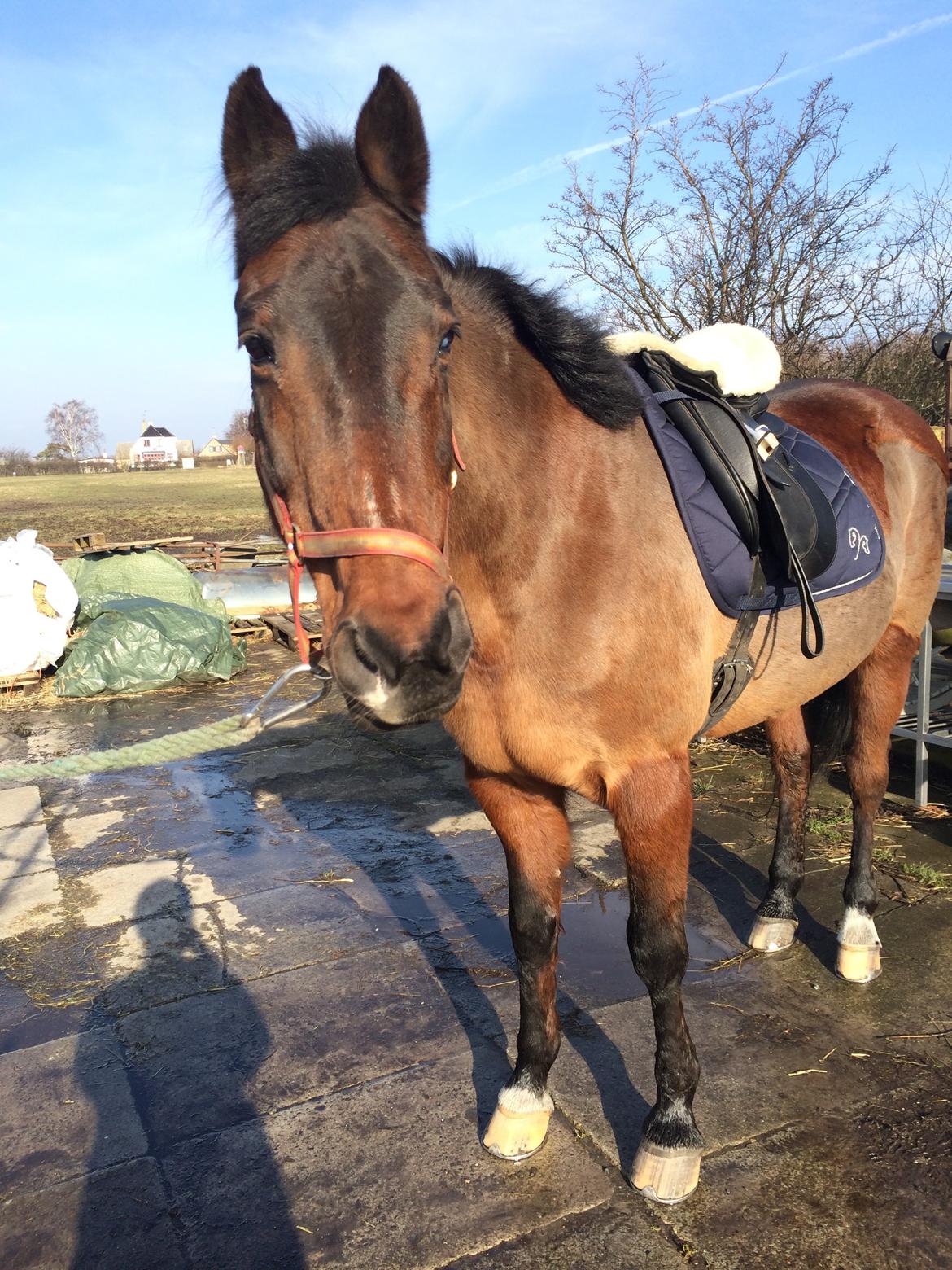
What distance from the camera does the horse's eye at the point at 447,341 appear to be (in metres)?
1.78

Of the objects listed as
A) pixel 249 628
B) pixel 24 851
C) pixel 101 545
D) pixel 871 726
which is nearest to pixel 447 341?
pixel 871 726

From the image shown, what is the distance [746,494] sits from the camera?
2.52 m

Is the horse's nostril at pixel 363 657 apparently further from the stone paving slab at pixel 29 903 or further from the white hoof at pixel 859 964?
the stone paving slab at pixel 29 903

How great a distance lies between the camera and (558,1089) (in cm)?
276

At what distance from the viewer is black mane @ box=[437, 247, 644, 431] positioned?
2242mm

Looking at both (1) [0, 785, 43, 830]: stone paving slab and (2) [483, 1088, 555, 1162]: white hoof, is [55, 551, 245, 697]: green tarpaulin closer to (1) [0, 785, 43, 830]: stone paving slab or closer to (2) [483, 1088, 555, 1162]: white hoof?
(1) [0, 785, 43, 830]: stone paving slab

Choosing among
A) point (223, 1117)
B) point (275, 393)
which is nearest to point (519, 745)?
point (275, 393)

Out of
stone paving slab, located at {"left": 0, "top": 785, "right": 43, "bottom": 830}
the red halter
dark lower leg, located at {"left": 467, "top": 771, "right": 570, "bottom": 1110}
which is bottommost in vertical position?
stone paving slab, located at {"left": 0, "top": 785, "right": 43, "bottom": 830}

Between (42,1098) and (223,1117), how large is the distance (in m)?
0.62

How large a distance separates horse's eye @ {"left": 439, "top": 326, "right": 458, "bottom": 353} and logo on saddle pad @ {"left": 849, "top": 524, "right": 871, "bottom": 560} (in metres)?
1.81

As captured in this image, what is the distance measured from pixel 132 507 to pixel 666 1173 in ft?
115

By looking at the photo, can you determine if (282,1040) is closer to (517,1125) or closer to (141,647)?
(517,1125)

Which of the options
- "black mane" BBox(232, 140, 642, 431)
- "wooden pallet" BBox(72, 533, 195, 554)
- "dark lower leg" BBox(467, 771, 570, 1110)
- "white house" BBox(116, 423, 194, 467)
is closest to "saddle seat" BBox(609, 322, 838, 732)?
"black mane" BBox(232, 140, 642, 431)

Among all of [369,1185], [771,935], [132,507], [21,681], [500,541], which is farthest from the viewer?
[132,507]
